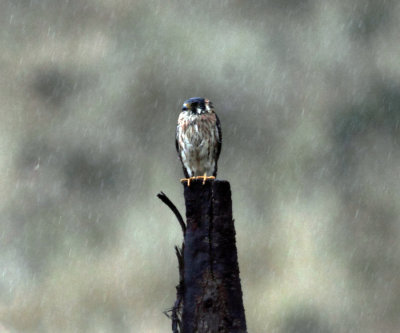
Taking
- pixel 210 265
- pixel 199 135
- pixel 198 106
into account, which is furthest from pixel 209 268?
pixel 198 106

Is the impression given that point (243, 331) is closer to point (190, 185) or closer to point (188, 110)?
point (190, 185)

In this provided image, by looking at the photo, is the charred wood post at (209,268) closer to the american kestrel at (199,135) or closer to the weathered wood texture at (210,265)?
the weathered wood texture at (210,265)

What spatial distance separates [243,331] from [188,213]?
95cm

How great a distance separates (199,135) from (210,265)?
8.89 ft

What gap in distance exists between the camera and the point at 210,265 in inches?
135

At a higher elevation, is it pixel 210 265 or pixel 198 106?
pixel 198 106

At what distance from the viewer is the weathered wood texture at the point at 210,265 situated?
3.37m

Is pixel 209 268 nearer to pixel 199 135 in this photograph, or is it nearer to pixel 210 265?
pixel 210 265

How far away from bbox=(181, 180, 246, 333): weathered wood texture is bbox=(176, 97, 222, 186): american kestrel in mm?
2359

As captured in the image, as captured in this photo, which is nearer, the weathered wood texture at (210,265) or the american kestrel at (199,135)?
the weathered wood texture at (210,265)

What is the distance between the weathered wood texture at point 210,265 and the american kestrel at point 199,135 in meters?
2.36

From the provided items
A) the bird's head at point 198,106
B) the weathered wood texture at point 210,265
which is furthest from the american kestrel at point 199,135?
the weathered wood texture at point 210,265

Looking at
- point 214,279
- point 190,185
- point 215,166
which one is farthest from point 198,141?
point 214,279

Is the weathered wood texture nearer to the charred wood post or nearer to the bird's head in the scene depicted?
the charred wood post
